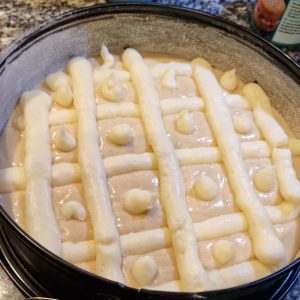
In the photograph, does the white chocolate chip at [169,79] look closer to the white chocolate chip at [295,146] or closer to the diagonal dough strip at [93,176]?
the diagonal dough strip at [93,176]

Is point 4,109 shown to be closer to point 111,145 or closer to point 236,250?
point 111,145

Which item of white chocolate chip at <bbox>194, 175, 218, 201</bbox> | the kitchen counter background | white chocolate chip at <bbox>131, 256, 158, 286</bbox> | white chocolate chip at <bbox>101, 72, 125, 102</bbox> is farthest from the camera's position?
the kitchen counter background

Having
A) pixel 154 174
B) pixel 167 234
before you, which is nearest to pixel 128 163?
pixel 154 174

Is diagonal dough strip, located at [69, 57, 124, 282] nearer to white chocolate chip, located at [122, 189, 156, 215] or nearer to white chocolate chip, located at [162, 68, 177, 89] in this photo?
white chocolate chip, located at [122, 189, 156, 215]

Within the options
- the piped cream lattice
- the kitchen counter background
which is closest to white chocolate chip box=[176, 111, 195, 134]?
the piped cream lattice

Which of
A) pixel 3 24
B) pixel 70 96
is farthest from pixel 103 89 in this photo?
pixel 3 24

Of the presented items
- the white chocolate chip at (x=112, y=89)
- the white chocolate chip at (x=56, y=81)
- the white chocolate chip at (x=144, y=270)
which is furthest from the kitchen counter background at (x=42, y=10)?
the white chocolate chip at (x=144, y=270)

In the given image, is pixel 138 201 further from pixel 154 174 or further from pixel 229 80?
pixel 229 80

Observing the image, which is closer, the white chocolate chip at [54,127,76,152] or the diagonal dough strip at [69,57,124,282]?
the diagonal dough strip at [69,57,124,282]
